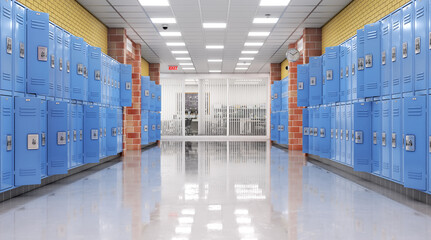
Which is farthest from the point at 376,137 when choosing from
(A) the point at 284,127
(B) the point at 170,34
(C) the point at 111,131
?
(A) the point at 284,127

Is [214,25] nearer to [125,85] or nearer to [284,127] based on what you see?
[125,85]

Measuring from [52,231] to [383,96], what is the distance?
4.61 m

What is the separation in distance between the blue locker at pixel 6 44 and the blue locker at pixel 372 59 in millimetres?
4855

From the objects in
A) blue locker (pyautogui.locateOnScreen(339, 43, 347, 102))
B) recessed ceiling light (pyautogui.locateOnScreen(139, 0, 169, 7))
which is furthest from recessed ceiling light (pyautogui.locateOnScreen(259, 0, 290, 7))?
recessed ceiling light (pyautogui.locateOnScreen(139, 0, 169, 7))

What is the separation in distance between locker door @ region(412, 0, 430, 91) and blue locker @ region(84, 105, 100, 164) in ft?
17.8

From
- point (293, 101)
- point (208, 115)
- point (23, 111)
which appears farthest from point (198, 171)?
point (208, 115)

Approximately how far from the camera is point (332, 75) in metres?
7.79

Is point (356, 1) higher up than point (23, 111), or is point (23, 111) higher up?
point (356, 1)

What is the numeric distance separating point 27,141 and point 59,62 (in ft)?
5.22

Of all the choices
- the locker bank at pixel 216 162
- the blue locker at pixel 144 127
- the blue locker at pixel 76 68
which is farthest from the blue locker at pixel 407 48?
the blue locker at pixel 144 127

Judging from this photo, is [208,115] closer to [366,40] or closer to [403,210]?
[366,40]

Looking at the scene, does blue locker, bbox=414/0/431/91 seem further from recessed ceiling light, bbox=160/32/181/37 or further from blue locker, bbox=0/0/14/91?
recessed ceiling light, bbox=160/32/181/37

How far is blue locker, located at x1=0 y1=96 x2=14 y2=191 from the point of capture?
174 inches

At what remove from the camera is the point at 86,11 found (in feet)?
29.3
